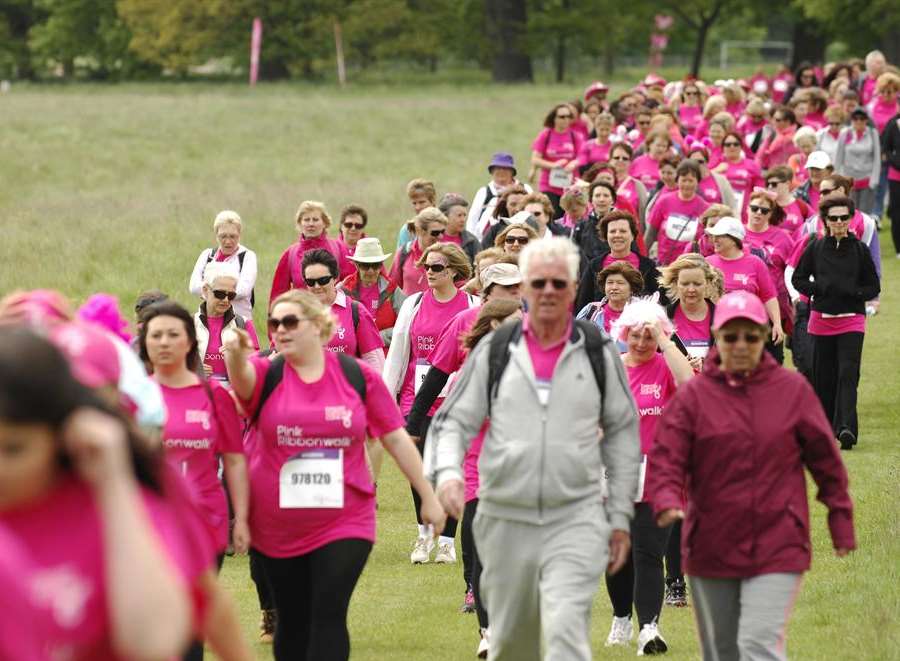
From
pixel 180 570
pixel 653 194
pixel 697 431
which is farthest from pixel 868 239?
pixel 180 570

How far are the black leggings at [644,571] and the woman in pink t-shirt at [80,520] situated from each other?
5760mm

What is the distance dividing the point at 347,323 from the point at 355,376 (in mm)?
3807

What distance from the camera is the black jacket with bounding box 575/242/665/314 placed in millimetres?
13586

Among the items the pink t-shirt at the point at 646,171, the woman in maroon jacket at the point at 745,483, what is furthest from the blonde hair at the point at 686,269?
the pink t-shirt at the point at 646,171

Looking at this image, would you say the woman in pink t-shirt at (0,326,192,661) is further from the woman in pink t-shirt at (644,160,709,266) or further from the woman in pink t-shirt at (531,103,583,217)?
the woman in pink t-shirt at (531,103,583,217)

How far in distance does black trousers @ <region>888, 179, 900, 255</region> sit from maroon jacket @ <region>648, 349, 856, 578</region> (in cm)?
1910

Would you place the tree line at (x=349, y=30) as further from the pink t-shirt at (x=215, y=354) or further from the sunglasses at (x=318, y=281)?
the sunglasses at (x=318, y=281)

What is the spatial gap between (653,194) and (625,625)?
10.9m

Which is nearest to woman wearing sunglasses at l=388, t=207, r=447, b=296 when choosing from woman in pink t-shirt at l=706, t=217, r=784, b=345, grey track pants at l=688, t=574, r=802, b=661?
woman in pink t-shirt at l=706, t=217, r=784, b=345

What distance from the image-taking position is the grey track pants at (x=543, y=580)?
7105 mm

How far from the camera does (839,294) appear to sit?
15.0 metres

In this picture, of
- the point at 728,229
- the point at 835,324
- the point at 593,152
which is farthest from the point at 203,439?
the point at 593,152

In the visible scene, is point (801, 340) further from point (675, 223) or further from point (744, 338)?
point (744, 338)

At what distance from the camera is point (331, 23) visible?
83.8 meters
